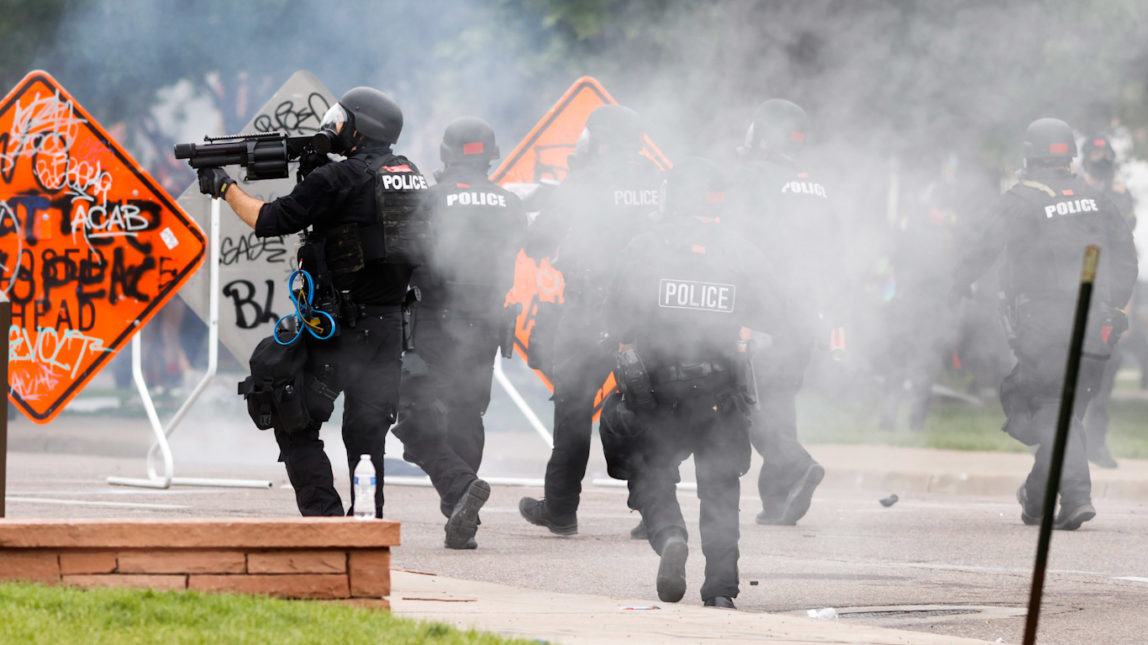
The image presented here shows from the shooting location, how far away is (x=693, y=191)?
6.38 meters

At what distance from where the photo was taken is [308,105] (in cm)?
1030

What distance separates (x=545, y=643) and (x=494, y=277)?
12.3 feet

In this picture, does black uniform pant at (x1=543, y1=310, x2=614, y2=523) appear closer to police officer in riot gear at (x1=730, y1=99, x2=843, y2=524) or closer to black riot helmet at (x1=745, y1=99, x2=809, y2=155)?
police officer in riot gear at (x1=730, y1=99, x2=843, y2=524)

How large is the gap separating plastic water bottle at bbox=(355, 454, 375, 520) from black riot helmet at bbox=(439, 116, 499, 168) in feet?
7.70

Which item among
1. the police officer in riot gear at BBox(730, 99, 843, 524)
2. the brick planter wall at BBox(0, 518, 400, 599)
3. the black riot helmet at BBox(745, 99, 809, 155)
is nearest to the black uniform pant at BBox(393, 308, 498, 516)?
the police officer in riot gear at BBox(730, 99, 843, 524)

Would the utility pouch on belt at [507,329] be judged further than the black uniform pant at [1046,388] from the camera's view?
No

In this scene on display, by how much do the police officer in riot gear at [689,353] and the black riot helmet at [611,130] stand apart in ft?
6.56

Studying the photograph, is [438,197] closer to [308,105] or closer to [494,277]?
[494,277]

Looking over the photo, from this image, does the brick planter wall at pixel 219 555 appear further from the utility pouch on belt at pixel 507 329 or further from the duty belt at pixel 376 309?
the utility pouch on belt at pixel 507 329

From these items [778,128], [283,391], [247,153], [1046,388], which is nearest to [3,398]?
[283,391]

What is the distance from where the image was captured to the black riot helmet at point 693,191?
251 inches

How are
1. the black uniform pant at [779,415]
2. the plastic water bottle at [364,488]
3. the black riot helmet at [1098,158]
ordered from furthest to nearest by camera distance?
1. the black riot helmet at [1098,158]
2. the black uniform pant at [779,415]
3. the plastic water bottle at [364,488]

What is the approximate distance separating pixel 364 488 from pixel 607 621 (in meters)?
1.13

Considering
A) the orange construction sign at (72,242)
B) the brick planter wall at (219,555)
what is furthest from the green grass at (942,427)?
the brick planter wall at (219,555)
